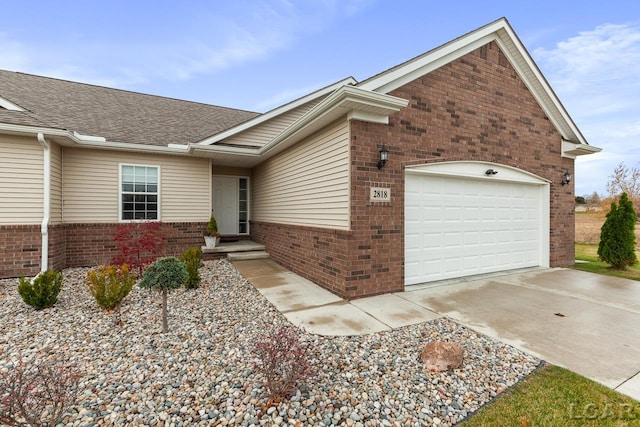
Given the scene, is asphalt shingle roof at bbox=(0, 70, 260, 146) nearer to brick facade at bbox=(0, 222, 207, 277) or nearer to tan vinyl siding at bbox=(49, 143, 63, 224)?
tan vinyl siding at bbox=(49, 143, 63, 224)

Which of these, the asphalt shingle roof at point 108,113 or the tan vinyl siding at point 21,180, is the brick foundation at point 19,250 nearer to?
the tan vinyl siding at point 21,180

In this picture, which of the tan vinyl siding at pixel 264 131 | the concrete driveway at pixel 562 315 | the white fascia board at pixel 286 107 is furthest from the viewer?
the tan vinyl siding at pixel 264 131

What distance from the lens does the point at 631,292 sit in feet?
18.4

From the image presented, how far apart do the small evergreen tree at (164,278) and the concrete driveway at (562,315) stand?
3860mm

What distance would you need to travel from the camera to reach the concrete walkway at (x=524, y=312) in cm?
323

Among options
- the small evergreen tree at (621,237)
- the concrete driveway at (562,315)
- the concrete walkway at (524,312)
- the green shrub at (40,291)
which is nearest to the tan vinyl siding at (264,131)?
the concrete walkway at (524,312)

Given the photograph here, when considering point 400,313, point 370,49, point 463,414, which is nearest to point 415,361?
point 463,414

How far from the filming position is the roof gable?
18.1 feet

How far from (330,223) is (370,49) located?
8.37 m

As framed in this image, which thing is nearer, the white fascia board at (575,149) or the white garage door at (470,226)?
the white garage door at (470,226)

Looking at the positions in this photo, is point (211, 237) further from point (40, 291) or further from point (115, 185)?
point (40, 291)

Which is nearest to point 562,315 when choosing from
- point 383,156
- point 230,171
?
point 383,156

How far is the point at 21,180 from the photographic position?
6738 mm

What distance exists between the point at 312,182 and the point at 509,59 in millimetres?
5864
